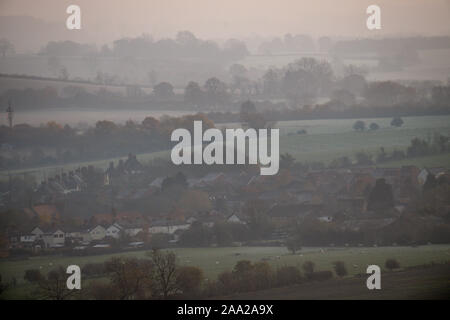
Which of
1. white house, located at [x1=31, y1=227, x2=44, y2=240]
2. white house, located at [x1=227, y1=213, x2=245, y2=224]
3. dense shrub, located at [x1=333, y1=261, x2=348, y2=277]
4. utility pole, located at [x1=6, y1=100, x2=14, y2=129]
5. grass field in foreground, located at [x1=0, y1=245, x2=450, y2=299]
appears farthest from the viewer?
utility pole, located at [x1=6, y1=100, x2=14, y2=129]

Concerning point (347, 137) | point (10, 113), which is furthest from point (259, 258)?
point (10, 113)

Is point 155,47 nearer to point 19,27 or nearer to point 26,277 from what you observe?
point 19,27

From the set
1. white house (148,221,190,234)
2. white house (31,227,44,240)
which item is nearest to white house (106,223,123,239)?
white house (148,221,190,234)

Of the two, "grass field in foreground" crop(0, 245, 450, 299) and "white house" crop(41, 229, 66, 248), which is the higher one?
"white house" crop(41, 229, 66, 248)

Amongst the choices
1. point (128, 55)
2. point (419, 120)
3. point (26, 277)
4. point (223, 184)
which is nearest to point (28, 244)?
point (26, 277)

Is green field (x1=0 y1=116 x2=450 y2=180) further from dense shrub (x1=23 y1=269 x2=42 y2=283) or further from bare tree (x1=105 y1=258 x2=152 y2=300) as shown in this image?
bare tree (x1=105 y1=258 x2=152 y2=300)

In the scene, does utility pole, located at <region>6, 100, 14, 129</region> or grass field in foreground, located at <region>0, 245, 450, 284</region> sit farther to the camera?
utility pole, located at <region>6, 100, 14, 129</region>

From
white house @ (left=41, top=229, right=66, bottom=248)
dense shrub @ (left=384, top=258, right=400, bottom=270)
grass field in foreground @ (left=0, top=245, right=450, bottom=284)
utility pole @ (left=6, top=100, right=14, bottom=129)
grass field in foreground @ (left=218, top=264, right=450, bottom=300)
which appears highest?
utility pole @ (left=6, top=100, right=14, bottom=129)
